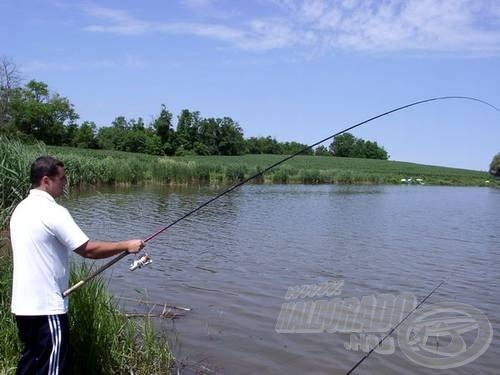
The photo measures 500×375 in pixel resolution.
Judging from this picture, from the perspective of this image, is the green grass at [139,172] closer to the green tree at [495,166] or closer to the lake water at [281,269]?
the lake water at [281,269]

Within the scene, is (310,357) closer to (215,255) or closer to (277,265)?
(277,265)

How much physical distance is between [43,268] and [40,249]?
134mm

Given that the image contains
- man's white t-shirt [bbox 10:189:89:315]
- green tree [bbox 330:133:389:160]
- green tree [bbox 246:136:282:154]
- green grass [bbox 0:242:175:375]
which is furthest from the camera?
green tree [bbox 330:133:389:160]

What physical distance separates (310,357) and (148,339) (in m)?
2.22

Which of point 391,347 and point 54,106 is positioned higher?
point 54,106

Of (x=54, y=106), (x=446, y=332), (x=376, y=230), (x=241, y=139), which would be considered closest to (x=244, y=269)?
(x=446, y=332)

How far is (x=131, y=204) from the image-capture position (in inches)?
974

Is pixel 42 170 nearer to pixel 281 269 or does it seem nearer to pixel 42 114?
pixel 281 269

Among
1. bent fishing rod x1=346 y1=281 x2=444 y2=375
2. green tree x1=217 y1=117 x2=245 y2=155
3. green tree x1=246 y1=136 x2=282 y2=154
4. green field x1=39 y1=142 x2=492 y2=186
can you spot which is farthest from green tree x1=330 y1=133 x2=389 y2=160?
bent fishing rod x1=346 y1=281 x2=444 y2=375

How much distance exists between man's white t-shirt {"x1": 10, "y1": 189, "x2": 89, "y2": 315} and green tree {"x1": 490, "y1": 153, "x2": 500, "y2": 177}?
290ft

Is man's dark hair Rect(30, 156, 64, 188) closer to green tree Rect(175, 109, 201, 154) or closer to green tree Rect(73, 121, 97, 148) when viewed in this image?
green tree Rect(73, 121, 97, 148)

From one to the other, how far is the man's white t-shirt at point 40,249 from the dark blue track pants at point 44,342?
6 centimetres

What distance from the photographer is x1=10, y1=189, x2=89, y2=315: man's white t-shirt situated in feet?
11.5

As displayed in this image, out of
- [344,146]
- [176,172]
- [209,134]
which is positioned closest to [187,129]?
[209,134]
